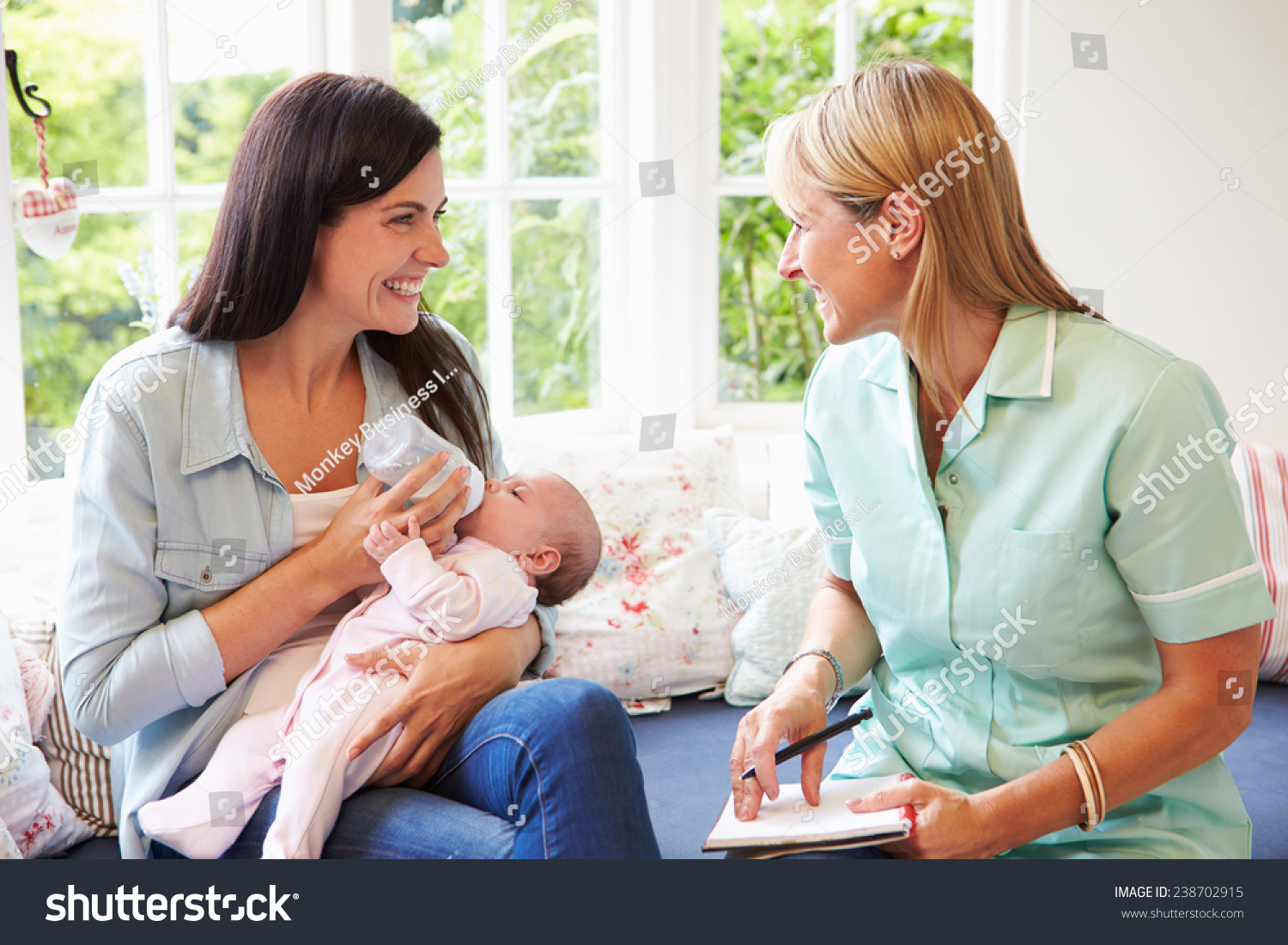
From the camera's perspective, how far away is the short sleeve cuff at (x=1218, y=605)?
3.73ft

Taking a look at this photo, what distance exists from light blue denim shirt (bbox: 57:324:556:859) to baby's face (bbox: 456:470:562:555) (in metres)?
0.27

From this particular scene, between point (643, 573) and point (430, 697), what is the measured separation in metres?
1.08

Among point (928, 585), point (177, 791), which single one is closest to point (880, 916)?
point (928, 585)

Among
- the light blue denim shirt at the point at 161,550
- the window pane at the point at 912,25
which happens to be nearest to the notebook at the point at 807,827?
the light blue denim shirt at the point at 161,550

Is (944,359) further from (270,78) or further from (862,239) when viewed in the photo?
(270,78)

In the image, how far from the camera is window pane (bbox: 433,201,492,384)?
281 centimetres

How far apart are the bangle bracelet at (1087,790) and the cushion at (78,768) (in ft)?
4.66

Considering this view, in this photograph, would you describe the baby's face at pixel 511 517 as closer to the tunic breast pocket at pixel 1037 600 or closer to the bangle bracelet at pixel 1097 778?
the tunic breast pocket at pixel 1037 600

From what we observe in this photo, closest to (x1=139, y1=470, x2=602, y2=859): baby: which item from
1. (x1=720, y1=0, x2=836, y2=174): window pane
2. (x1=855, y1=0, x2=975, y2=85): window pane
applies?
(x1=720, y1=0, x2=836, y2=174): window pane

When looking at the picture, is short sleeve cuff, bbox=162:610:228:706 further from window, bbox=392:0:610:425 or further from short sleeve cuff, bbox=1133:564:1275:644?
window, bbox=392:0:610:425

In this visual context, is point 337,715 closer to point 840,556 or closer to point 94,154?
point 840,556

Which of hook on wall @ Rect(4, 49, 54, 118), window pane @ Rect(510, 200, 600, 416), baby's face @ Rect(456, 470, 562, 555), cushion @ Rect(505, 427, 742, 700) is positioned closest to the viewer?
baby's face @ Rect(456, 470, 562, 555)

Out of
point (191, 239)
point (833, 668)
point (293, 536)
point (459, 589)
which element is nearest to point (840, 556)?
point (833, 668)

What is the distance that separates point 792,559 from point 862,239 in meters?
1.17
